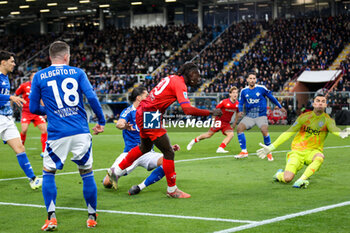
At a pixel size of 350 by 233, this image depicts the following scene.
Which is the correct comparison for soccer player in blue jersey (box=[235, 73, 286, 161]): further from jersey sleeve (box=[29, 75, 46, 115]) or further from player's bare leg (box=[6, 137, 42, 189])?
jersey sleeve (box=[29, 75, 46, 115])

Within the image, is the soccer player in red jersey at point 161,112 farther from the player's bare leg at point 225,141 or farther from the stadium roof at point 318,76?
the stadium roof at point 318,76

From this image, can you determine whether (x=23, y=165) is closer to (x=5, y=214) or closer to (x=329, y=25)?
(x=5, y=214)

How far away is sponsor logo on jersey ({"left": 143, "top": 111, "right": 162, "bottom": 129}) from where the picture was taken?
8055 mm

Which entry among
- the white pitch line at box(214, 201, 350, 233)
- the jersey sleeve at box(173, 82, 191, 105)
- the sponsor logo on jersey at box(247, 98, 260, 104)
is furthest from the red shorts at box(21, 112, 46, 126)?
the white pitch line at box(214, 201, 350, 233)

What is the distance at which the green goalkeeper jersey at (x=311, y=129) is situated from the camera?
9.26m

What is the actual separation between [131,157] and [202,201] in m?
1.43

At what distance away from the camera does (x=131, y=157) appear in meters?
8.46

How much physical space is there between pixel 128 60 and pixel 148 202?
1638 inches

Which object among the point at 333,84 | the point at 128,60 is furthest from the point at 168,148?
the point at 128,60

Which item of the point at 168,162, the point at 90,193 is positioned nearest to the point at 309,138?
the point at 168,162

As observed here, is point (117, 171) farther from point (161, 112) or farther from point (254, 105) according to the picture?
point (254, 105)

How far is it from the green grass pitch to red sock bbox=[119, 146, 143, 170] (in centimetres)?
52

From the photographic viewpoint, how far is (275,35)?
42625 mm

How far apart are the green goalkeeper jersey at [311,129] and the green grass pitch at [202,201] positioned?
74 centimetres
